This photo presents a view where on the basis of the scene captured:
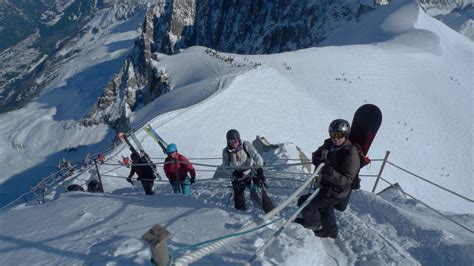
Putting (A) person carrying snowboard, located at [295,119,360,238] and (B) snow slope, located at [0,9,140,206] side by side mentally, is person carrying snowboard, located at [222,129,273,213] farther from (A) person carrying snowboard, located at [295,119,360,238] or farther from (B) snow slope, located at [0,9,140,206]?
(B) snow slope, located at [0,9,140,206]

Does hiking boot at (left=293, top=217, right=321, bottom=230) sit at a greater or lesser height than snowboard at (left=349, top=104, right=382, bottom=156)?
lesser

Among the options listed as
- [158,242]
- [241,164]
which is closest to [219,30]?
[241,164]

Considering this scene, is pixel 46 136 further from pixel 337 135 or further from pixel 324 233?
pixel 337 135

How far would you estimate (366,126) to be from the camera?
660 cm

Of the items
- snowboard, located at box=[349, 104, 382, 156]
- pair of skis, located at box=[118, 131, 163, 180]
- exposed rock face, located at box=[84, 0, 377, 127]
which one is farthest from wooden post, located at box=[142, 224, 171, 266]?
exposed rock face, located at box=[84, 0, 377, 127]

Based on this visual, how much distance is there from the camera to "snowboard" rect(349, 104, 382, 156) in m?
6.57

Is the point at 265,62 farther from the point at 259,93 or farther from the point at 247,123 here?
the point at 247,123

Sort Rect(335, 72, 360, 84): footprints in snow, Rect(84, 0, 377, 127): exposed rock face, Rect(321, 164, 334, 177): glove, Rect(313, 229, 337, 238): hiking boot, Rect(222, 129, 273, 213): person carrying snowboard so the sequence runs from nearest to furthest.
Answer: Rect(321, 164, 334, 177): glove, Rect(313, 229, 337, 238): hiking boot, Rect(222, 129, 273, 213): person carrying snowboard, Rect(335, 72, 360, 84): footprints in snow, Rect(84, 0, 377, 127): exposed rock face

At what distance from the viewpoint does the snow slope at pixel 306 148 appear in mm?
6305

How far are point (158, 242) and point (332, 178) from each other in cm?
293

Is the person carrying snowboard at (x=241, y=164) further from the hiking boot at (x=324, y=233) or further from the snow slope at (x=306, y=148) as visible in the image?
the hiking boot at (x=324, y=233)

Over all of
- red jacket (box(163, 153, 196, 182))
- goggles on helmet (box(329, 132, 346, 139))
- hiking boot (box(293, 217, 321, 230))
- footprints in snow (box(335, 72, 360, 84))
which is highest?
footprints in snow (box(335, 72, 360, 84))

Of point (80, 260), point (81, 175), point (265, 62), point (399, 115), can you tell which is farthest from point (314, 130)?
point (80, 260)

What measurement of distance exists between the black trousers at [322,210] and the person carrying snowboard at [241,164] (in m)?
1.77
